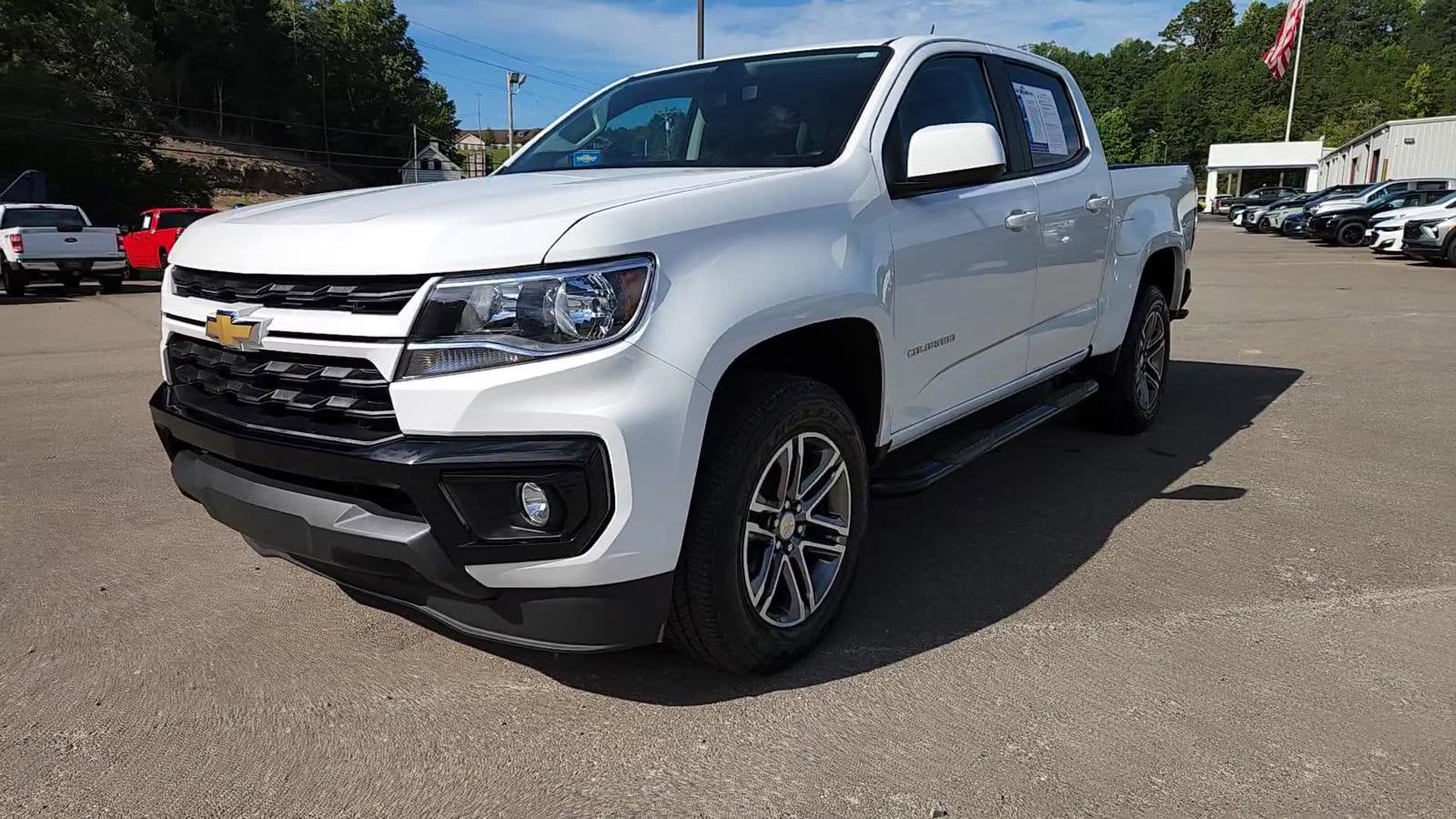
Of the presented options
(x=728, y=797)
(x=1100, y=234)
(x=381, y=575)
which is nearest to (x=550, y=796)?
(x=728, y=797)

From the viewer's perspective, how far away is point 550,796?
7.55 feet

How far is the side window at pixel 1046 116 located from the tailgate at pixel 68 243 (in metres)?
17.3

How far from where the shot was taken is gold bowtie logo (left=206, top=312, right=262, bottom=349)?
8.13ft

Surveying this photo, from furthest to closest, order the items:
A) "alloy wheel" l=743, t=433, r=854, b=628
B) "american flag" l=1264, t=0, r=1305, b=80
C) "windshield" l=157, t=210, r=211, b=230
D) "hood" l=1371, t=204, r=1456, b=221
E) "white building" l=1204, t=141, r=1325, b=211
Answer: "white building" l=1204, t=141, r=1325, b=211
"american flag" l=1264, t=0, r=1305, b=80
"windshield" l=157, t=210, r=211, b=230
"hood" l=1371, t=204, r=1456, b=221
"alloy wheel" l=743, t=433, r=854, b=628

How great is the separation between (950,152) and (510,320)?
5.09 feet

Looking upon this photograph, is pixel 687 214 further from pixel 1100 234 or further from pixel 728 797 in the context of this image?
pixel 1100 234

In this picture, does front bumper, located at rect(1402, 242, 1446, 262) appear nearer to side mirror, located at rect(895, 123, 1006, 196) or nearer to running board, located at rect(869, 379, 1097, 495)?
running board, located at rect(869, 379, 1097, 495)

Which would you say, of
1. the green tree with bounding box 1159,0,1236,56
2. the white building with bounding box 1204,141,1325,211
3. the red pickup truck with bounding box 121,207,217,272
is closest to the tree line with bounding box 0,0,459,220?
the red pickup truck with bounding box 121,207,217,272

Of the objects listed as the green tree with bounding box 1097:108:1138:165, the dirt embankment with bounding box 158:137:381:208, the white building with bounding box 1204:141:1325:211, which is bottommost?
the dirt embankment with bounding box 158:137:381:208

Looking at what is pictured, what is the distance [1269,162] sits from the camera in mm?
70188

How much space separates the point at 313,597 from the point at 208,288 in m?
1.21

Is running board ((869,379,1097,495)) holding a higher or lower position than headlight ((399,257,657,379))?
lower

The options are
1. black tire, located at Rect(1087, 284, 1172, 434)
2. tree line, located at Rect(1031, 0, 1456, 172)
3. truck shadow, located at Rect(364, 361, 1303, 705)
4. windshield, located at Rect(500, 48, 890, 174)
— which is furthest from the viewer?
tree line, located at Rect(1031, 0, 1456, 172)

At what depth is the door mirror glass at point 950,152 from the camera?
3.07 m
